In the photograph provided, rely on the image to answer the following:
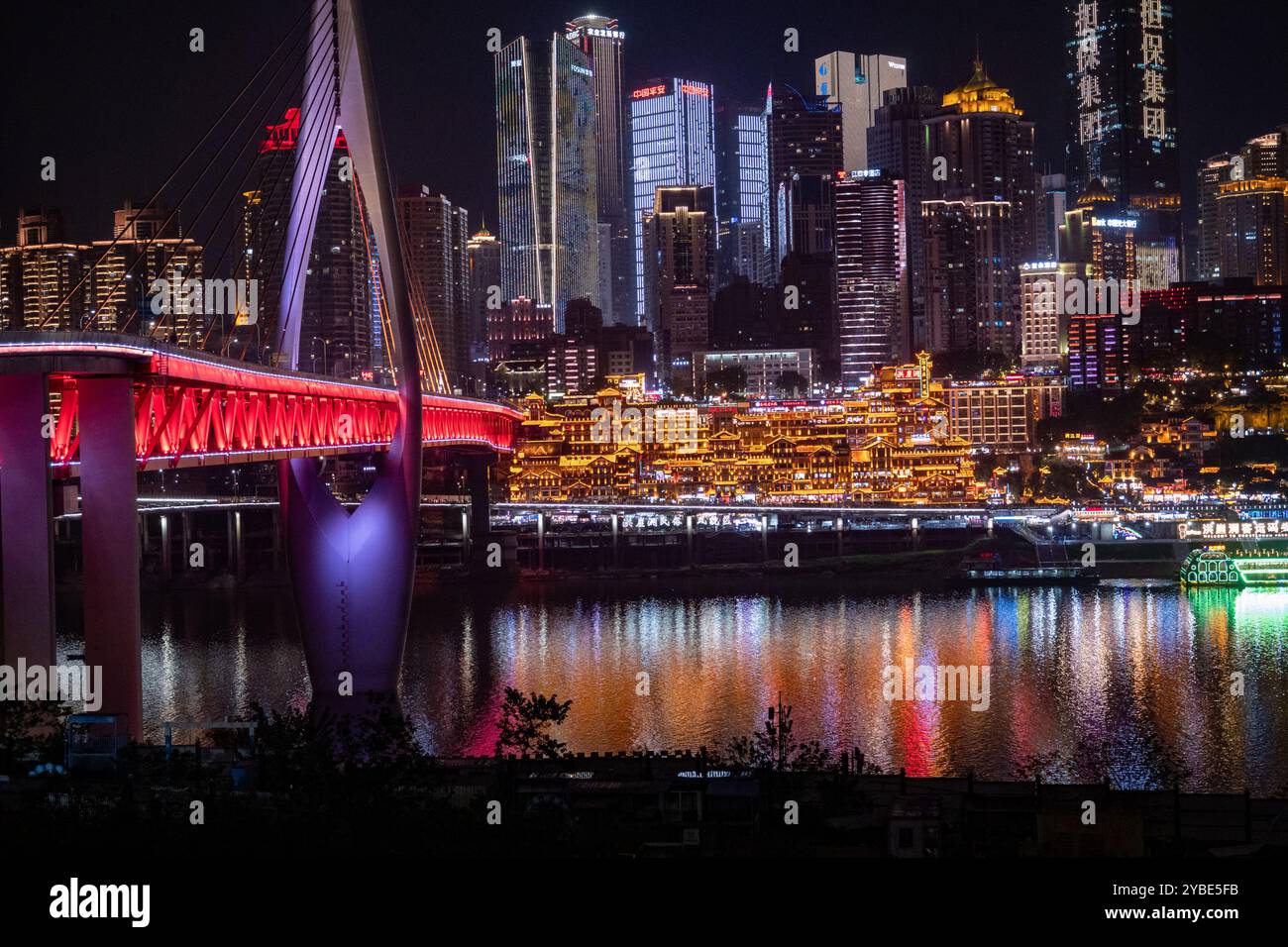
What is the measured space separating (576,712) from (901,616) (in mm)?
15789

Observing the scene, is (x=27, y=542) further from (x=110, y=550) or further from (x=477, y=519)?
(x=477, y=519)

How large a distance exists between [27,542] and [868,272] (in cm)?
8227

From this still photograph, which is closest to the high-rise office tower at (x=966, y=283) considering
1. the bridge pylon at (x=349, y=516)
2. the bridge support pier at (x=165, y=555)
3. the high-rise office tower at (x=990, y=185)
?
the high-rise office tower at (x=990, y=185)

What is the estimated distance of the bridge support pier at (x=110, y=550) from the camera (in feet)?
45.6

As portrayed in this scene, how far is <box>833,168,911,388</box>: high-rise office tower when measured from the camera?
9238 centimetres

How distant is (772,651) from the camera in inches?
1256

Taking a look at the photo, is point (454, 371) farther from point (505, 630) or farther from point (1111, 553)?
point (505, 630)

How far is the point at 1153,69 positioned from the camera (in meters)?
114

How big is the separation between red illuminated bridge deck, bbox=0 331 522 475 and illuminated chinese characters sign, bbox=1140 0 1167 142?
323 ft

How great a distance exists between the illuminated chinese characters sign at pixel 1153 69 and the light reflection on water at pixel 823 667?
7702 centimetres

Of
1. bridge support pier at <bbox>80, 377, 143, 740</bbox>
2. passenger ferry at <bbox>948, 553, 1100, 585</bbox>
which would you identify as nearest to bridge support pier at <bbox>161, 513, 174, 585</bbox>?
passenger ferry at <bbox>948, 553, 1100, 585</bbox>

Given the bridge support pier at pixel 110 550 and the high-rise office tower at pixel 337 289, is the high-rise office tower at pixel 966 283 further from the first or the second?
the bridge support pier at pixel 110 550
